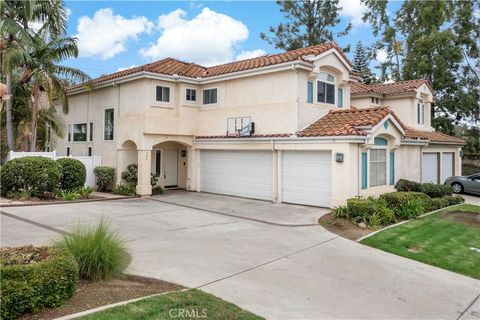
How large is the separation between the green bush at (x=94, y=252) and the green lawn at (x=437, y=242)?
261 inches

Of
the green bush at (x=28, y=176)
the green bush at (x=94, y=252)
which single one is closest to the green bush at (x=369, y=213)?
the green bush at (x=94, y=252)

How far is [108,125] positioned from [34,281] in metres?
16.8

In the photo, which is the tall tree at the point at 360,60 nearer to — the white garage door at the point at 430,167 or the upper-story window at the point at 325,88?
the white garage door at the point at 430,167

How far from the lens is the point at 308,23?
121 feet

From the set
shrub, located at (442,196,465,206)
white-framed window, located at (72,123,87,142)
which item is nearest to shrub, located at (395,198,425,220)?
shrub, located at (442,196,465,206)

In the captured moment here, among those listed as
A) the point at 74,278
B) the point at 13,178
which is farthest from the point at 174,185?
the point at 74,278

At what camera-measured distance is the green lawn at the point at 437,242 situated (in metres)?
8.70

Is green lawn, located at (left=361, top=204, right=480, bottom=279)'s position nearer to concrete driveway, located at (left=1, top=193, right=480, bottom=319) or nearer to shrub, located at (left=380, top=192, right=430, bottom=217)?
concrete driveway, located at (left=1, top=193, right=480, bottom=319)

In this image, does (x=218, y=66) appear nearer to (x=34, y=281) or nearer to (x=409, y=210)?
(x=409, y=210)

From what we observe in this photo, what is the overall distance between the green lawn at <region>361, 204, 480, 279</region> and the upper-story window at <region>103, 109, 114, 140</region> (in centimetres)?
1505

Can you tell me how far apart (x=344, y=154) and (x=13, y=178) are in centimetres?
1341

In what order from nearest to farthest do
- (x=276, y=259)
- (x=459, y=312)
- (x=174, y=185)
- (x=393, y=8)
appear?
(x=459, y=312) → (x=276, y=259) → (x=174, y=185) → (x=393, y=8)

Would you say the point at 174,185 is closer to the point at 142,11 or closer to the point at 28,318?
the point at 142,11

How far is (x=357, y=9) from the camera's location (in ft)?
123
